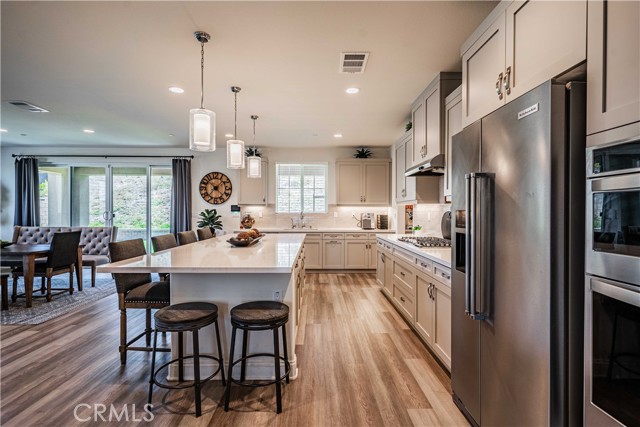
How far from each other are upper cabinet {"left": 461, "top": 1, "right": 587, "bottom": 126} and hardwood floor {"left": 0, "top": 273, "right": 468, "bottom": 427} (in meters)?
1.98

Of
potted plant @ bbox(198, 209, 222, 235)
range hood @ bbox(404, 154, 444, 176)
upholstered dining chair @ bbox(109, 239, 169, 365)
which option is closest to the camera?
upholstered dining chair @ bbox(109, 239, 169, 365)

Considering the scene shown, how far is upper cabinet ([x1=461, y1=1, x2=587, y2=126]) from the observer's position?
1.19m

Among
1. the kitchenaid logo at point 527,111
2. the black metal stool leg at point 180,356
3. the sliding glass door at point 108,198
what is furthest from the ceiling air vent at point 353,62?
the sliding glass door at point 108,198

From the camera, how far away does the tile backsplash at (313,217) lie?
6.56m

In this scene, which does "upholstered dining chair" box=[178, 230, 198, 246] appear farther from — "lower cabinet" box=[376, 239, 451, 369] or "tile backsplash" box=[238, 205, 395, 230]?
"tile backsplash" box=[238, 205, 395, 230]

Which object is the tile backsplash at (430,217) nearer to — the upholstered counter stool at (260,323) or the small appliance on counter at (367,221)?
the small appliance on counter at (367,221)

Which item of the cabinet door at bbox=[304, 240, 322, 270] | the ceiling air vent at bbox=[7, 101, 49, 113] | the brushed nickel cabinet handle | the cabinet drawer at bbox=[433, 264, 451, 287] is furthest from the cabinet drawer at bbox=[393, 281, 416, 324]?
the ceiling air vent at bbox=[7, 101, 49, 113]

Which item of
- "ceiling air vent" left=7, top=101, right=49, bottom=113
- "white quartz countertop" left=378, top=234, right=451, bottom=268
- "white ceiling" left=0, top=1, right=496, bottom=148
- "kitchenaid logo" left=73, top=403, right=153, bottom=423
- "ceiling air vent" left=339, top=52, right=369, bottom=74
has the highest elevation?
"ceiling air vent" left=7, top=101, right=49, bottom=113

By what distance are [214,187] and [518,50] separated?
19.7 ft

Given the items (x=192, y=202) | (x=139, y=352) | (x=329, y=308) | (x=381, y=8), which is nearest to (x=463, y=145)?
(x=381, y=8)

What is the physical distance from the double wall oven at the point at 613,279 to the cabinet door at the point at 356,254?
4.85m

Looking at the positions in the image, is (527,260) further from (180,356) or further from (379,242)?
(379,242)

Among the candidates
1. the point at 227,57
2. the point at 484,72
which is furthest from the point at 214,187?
the point at 484,72

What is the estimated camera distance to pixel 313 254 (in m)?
5.96
